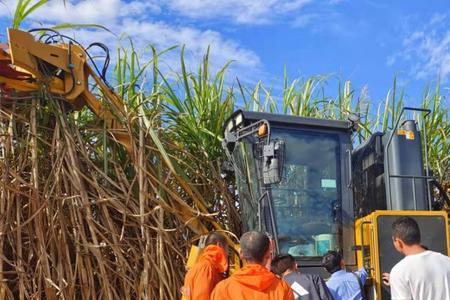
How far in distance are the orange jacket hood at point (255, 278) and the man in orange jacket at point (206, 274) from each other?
808 mm

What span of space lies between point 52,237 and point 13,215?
0.36 metres

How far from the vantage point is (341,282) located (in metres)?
4.39

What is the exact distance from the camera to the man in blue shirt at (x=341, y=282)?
4371 millimetres

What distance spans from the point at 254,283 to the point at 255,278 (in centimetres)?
3

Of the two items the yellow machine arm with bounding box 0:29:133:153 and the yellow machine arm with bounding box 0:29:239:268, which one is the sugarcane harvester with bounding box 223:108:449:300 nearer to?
the yellow machine arm with bounding box 0:29:239:268

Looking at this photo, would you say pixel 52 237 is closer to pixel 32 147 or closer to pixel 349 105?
pixel 32 147

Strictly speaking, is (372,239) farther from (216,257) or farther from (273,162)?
(216,257)

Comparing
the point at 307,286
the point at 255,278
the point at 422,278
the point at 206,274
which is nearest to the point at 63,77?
the point at 206,274

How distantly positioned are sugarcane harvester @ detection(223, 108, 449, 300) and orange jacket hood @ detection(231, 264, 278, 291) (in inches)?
60.1

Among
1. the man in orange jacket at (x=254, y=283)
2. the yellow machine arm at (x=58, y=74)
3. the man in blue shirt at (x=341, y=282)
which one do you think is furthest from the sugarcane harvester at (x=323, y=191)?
the man in orange jacket at (x=254, y=283)

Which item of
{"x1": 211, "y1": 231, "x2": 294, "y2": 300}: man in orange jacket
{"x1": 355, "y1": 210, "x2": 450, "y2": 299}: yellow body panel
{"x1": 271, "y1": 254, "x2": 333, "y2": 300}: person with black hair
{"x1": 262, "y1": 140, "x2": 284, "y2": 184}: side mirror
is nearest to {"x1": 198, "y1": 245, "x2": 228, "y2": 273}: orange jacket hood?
{"x1": 271, "y1": 254, "x2": 333, "y2": 300}: person with black hair

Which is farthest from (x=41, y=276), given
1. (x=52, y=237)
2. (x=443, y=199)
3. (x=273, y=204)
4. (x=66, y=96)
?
(x=443, y=199)

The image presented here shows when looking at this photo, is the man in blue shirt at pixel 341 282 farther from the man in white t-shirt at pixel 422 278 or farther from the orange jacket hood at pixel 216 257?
the man in white t-shirt at pixel 422 278

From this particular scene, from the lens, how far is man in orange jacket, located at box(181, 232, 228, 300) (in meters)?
3.84
